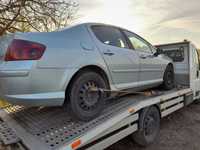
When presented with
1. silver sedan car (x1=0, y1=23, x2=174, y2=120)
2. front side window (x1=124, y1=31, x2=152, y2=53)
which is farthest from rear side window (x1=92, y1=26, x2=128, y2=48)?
front side window (x1=124, y1=31, x2=152, y2=53)

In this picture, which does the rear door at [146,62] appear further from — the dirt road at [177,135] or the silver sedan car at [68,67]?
the dirt road at [177,135]

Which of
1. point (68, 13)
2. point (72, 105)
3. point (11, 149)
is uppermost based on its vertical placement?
point (68, 13)

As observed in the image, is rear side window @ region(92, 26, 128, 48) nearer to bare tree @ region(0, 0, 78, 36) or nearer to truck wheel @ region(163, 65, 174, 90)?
truck wheel @ region(163, 65, 174, 90)

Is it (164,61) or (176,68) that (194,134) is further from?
(176,68)

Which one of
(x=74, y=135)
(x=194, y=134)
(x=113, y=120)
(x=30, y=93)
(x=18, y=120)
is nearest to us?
(x=30, y=93)

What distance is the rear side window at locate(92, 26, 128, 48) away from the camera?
3339 millimetres

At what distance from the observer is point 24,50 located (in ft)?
8.23

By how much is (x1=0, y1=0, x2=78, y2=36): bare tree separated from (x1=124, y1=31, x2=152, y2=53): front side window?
5.93 m

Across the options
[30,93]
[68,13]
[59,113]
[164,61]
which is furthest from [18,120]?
[68,13]

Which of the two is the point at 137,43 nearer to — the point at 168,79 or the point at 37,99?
the point at 168,79

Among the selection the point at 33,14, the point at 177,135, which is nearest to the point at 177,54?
the point at 177,135

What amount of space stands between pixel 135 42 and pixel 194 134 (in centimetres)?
248

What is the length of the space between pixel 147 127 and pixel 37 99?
231cm

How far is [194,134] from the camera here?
4.59m
